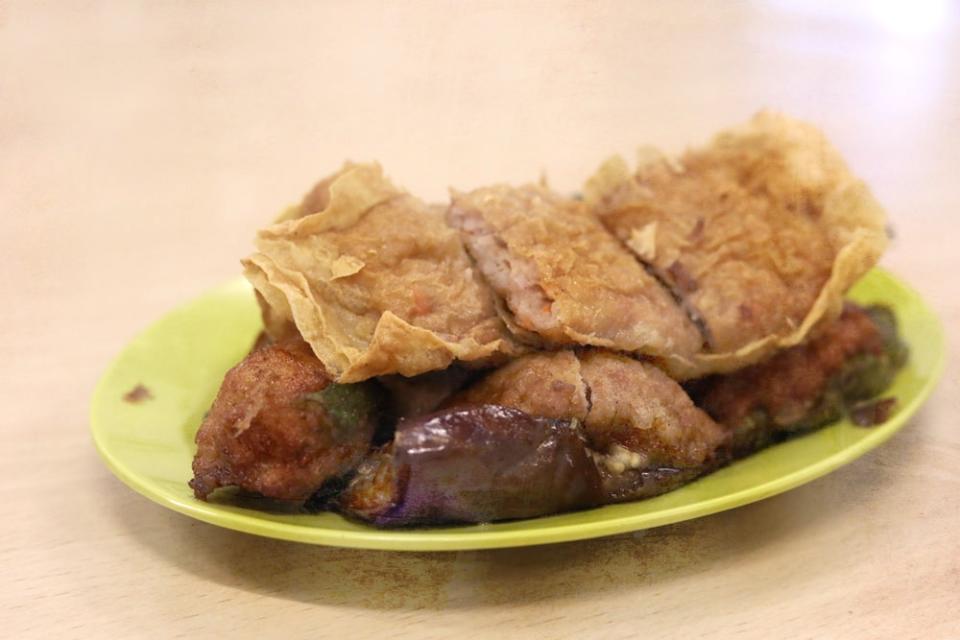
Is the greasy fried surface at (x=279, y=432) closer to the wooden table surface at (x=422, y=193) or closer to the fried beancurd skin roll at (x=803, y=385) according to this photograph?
the wooden table surface at (x=422, y=193)

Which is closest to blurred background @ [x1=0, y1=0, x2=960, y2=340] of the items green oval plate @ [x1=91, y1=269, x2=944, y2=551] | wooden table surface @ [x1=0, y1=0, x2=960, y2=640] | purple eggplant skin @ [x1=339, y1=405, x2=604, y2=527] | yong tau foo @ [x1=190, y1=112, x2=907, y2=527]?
wooden table surface @ [x1=0, y1=0, x2=960, y2=640]

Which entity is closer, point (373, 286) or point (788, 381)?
point (373, 286)

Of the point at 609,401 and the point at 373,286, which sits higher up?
the point at 373,286

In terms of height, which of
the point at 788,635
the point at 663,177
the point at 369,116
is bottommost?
the point at 788,635

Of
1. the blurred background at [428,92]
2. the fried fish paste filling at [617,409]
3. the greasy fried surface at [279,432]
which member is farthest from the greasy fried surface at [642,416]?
the blurred background at [428,92]

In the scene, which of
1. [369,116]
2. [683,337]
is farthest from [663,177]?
[369,116]

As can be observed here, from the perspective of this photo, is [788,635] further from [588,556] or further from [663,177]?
[663,177]

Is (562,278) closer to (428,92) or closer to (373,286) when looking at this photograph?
(373,286)

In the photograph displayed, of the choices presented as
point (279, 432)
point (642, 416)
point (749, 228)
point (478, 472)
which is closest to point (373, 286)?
point (279, 432)
